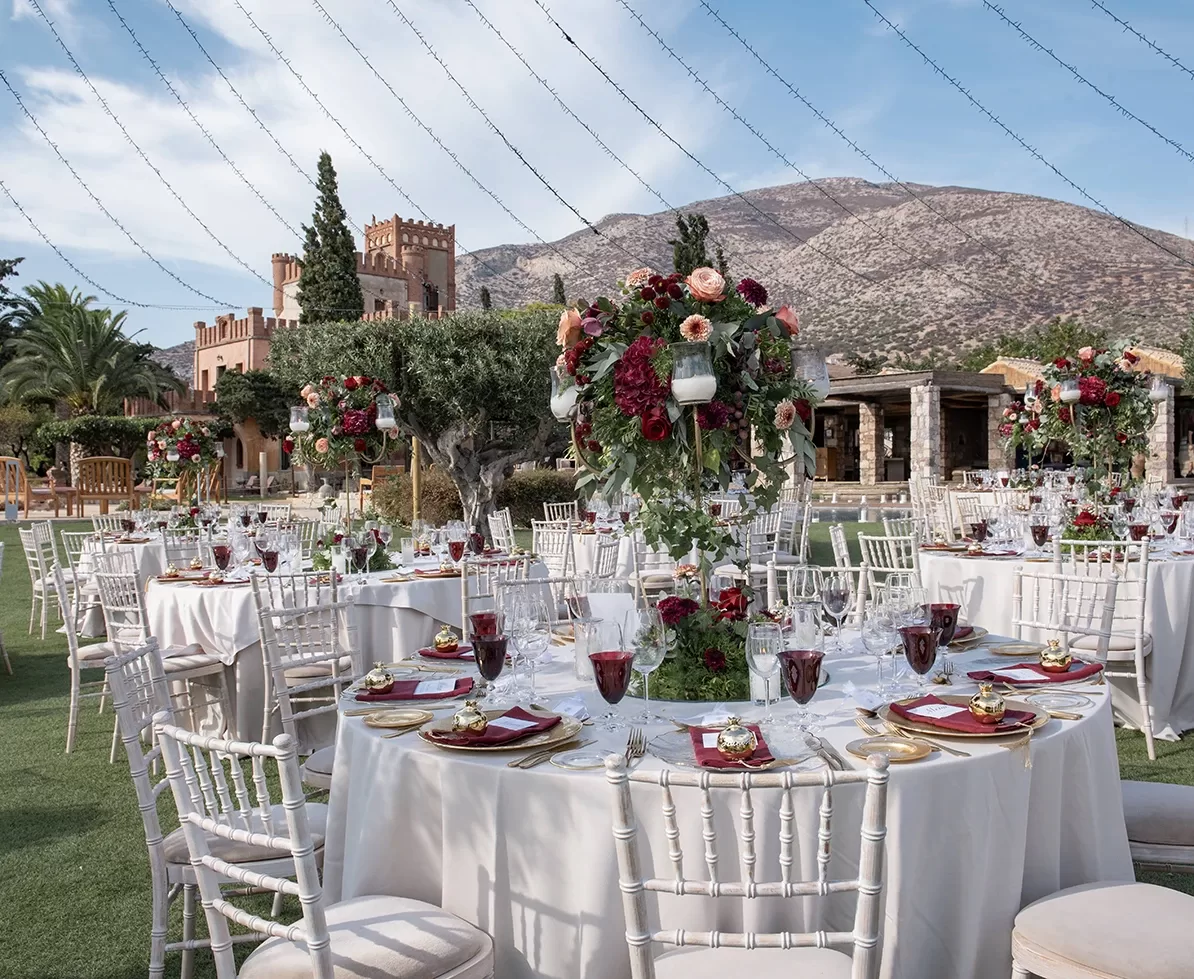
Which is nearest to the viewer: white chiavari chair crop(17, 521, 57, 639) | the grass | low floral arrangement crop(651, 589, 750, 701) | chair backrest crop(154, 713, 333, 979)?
chair backrest crop(154, 713, 333, 979)

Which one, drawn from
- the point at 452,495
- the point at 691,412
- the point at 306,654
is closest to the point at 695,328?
the point at 691,412

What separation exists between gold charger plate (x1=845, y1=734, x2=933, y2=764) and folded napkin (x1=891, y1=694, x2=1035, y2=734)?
0.09m

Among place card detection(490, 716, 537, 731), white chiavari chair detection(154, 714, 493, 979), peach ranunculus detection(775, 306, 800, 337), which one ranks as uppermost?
peach ranunculus detection(775, 306, 800, 337)

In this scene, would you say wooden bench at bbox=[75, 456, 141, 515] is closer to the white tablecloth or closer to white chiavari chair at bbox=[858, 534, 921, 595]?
white chiavari chair at bbox=[858, 534, 921, 595]

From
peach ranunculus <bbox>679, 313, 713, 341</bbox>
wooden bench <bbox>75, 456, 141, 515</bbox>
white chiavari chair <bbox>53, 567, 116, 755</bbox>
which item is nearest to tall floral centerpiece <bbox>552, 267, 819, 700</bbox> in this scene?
peach ranunculus <bbox>679, 313, 713, 341</bbox>

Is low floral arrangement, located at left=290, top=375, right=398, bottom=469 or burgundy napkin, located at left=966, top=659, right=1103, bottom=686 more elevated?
low floral arrangement, located at left=290, top=375, right=398, bottom=469

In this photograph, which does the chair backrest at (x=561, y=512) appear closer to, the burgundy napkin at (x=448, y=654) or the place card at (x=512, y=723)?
the burgundy napkin at (x=448, y=654)

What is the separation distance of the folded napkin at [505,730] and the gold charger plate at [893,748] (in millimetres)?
684

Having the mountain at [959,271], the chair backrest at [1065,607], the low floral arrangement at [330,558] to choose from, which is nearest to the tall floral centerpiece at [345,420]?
the low floral arrangement at [330,558]

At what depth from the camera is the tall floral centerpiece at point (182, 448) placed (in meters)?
9.38

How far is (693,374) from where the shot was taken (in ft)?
7.97

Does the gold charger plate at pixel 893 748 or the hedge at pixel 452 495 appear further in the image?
the hedge at pixel 452 495

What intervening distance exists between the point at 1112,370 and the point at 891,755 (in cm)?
555

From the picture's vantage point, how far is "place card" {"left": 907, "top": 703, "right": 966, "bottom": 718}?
2.22 meters
